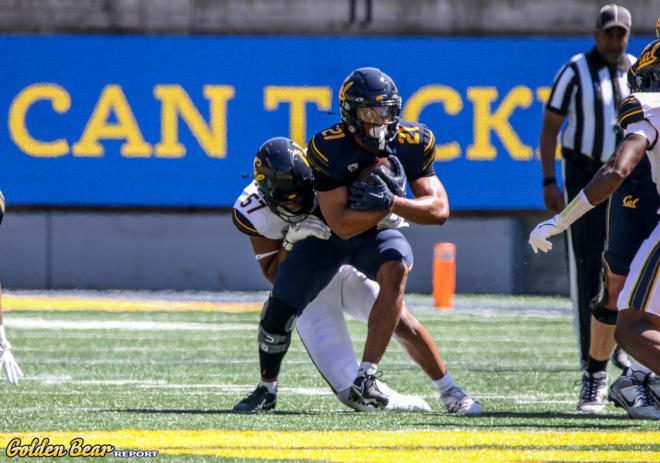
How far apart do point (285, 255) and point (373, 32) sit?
961 cm

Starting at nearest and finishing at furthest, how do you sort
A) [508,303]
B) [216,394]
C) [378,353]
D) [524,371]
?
[378,353] → [216,394] → [524,371] → [508,303]

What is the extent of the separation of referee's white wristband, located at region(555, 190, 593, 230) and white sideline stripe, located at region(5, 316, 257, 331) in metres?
5.65

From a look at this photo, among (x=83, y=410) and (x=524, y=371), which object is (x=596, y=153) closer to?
(x=524, y=371)

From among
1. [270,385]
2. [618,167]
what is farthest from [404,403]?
[618,167]

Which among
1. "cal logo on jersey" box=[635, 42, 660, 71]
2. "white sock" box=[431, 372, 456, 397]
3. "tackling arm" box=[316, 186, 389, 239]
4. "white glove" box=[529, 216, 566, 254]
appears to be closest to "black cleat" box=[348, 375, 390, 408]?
"white sock" box=[431, 372, 456, 397]

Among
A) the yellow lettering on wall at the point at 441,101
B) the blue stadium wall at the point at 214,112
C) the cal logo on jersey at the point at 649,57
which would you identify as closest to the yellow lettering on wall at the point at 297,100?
the blue stadium wall at the point at 214,112

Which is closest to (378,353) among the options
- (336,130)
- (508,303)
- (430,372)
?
(430,372)

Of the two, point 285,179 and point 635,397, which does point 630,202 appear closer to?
point 635,397

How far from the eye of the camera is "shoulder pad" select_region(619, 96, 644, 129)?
415cm

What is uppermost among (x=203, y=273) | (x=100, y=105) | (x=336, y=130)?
(x=336, y=130)

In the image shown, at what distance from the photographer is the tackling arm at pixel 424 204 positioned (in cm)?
480

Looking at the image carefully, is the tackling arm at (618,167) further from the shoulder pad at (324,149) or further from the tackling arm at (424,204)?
the shoulder pad at (324,149)

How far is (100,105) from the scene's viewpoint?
1451cm

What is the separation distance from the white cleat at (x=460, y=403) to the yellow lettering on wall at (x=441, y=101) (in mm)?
9570
